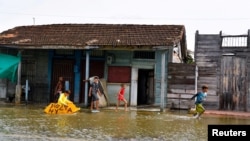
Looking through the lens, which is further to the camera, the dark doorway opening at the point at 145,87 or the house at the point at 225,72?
the dark doorway opening at the point at 145,87

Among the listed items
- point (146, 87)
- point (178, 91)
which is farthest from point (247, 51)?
point (146, 87)

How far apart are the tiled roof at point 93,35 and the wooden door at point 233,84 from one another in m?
2.73

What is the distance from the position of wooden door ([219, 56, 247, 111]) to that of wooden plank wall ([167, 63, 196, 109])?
57.7 inches

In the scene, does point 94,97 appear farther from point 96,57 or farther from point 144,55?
point 144,55

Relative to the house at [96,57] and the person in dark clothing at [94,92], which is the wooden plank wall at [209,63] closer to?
the house at [96,57]

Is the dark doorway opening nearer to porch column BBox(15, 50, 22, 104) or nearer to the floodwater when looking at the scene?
porch column BBox(15, 50, 22, 104)

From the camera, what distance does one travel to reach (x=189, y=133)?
1298cm

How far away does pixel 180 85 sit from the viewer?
21.4m

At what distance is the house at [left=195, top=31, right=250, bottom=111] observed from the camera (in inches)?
810

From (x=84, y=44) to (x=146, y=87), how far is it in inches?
216

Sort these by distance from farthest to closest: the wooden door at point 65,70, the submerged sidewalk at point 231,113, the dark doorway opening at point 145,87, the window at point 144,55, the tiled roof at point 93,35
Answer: the dark doorway opening at point 145,87, the wooden door at point 65,70, the window at point 144,55, the tiled roof at point 93,35, the submerged sidewalk at point 231,113

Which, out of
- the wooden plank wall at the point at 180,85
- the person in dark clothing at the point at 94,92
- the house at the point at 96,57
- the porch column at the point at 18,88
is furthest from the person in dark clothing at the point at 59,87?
the wooden plank wall at the point at 180,85

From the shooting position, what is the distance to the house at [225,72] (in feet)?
67.5

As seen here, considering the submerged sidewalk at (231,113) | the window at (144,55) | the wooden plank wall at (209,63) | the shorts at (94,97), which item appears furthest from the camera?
the window at (144,55)
